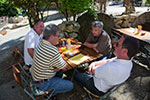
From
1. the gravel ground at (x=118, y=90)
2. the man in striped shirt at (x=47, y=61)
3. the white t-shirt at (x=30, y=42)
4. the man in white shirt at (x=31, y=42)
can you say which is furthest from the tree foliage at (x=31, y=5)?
the man in striped shirt at (x=47, y=61)

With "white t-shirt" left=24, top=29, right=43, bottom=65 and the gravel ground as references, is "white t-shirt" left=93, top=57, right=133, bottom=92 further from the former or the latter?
"white t-shirt" left=24, top=29, right=43, bottom=65

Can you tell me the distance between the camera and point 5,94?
115 inches

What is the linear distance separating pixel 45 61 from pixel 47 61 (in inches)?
1.2

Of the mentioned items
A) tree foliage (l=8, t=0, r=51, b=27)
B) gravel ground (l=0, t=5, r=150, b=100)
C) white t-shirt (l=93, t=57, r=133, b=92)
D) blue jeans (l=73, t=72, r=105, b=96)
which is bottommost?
gravel ground (l=0, t=5, r=150, b=100)

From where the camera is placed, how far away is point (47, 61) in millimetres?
2012

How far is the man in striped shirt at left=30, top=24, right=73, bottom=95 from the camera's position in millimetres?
2008

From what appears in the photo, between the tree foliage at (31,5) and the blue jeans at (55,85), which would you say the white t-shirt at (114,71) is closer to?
the blue jeans at (55,85)

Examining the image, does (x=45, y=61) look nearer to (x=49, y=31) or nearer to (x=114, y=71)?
(x=49, y=31)

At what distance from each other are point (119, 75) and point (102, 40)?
4.65 ft

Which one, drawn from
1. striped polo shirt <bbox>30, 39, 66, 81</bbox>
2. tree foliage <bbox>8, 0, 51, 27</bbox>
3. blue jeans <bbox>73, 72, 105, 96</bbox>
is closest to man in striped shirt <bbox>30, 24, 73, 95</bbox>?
striped polo shirt <bbox>30, 39, 66, 81</bbox>

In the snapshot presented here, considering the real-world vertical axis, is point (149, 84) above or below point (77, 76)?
below

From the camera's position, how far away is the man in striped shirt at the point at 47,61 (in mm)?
2008

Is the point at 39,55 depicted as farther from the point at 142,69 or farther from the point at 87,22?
the point at 87,22

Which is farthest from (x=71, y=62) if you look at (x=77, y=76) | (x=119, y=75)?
(x=119, y=75)
